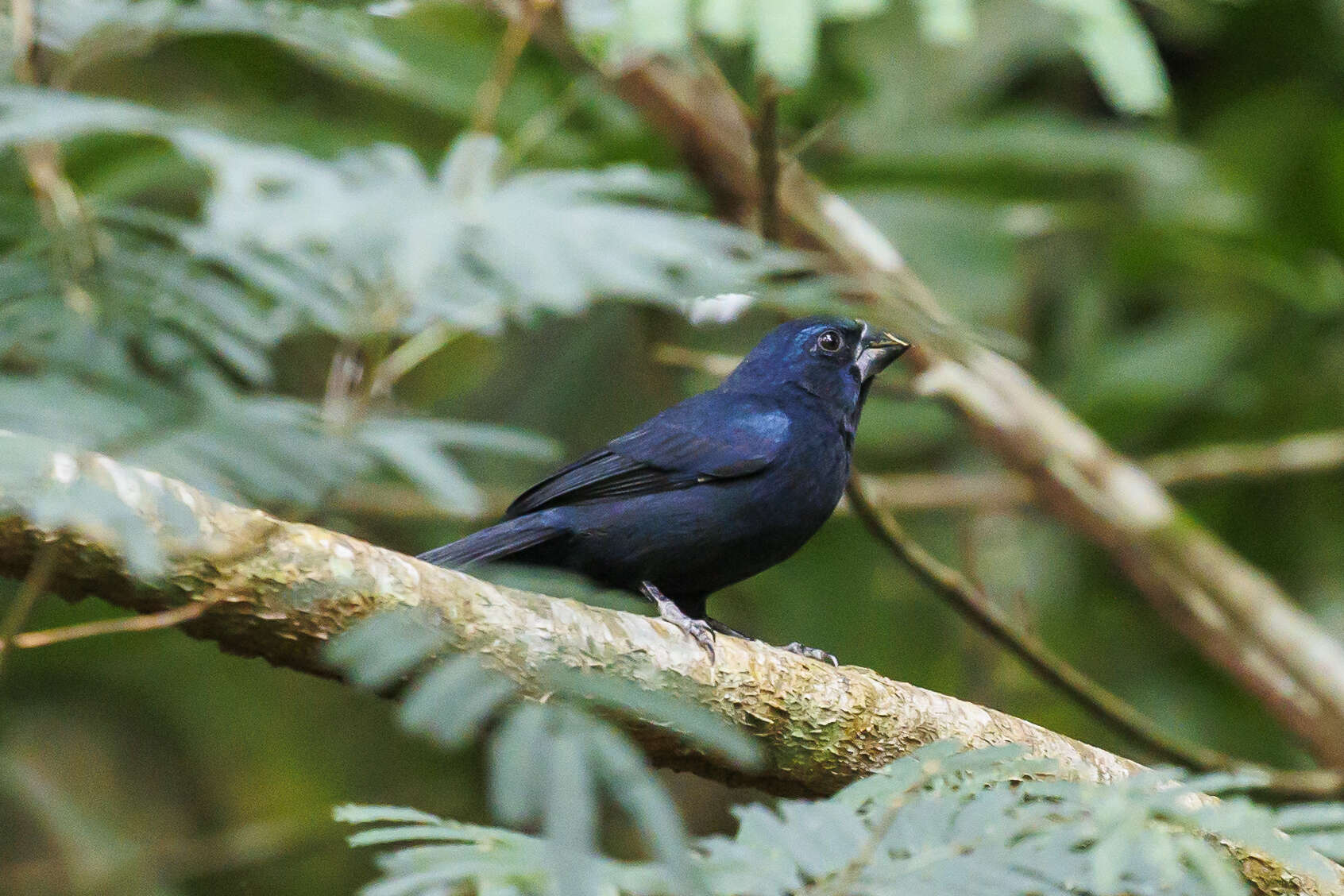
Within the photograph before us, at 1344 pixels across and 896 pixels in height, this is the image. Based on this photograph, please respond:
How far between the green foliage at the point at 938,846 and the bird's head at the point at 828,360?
1.85 meters

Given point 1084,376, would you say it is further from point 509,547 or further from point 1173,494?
point 509,547

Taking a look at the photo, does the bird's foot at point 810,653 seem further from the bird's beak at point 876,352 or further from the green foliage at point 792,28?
the green foliage at point 792,28

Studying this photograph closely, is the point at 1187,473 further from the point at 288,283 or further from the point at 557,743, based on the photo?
the point at 557,743

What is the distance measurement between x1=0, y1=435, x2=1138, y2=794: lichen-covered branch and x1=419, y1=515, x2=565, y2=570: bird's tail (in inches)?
29.3

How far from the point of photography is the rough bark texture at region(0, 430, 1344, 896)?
169 centimetres

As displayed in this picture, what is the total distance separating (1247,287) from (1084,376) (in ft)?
4.31

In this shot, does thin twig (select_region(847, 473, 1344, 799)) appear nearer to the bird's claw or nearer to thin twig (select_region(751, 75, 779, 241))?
thin twig (select_region(751, 75, 779, 241))

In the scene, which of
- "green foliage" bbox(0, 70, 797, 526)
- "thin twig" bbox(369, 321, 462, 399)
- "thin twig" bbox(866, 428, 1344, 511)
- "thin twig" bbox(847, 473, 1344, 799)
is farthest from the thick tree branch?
"green foliage" bbox(0, 70, 797, 526)

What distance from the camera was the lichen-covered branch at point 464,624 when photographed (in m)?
1.79

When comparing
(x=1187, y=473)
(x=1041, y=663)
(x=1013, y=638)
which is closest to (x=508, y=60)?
(x=1013, y=638)

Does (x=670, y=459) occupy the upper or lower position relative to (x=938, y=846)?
upper

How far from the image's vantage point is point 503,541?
10.6ft

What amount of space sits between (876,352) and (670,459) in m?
0.78

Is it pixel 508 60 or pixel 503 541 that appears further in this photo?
pixel 503 541
